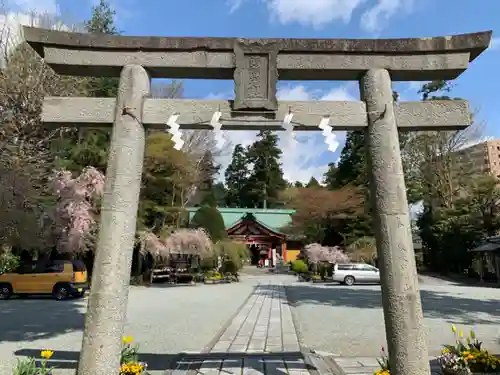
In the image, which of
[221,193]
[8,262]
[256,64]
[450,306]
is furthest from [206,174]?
[221,193]

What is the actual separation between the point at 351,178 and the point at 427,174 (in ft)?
24.5

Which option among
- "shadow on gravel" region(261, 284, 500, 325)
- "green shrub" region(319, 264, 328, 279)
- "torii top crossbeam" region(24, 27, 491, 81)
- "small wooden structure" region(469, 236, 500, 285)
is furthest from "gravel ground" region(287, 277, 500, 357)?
"green shrub" region(319, 264, 328, 279)

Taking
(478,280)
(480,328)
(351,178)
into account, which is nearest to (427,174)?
(351,178)

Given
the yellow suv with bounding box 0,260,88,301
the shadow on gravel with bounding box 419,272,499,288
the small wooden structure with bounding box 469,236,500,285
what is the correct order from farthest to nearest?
the shadow on gravel with bounding box 419,272,499,288, the small wooden structure with bounding box 469,236,500,285, the yellow suv with bounding box 0,260,88,301

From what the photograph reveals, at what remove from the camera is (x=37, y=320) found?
35.5ft

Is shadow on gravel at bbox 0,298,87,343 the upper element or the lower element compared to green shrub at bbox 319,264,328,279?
lower

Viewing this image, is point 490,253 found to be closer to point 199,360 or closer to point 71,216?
point 71,216

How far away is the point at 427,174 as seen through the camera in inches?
1384

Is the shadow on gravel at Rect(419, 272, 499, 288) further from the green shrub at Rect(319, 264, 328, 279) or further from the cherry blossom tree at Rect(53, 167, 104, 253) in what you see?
the cherry blossom tree at Rect(53, 167, 104, 253)

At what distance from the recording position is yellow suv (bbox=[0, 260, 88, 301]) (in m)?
16.7

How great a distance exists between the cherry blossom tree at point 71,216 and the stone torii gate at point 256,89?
1696cm

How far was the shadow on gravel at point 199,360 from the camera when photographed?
5.74 meters

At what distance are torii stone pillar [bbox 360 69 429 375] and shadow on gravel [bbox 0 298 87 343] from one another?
7.32 m

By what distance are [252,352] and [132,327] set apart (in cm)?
429
